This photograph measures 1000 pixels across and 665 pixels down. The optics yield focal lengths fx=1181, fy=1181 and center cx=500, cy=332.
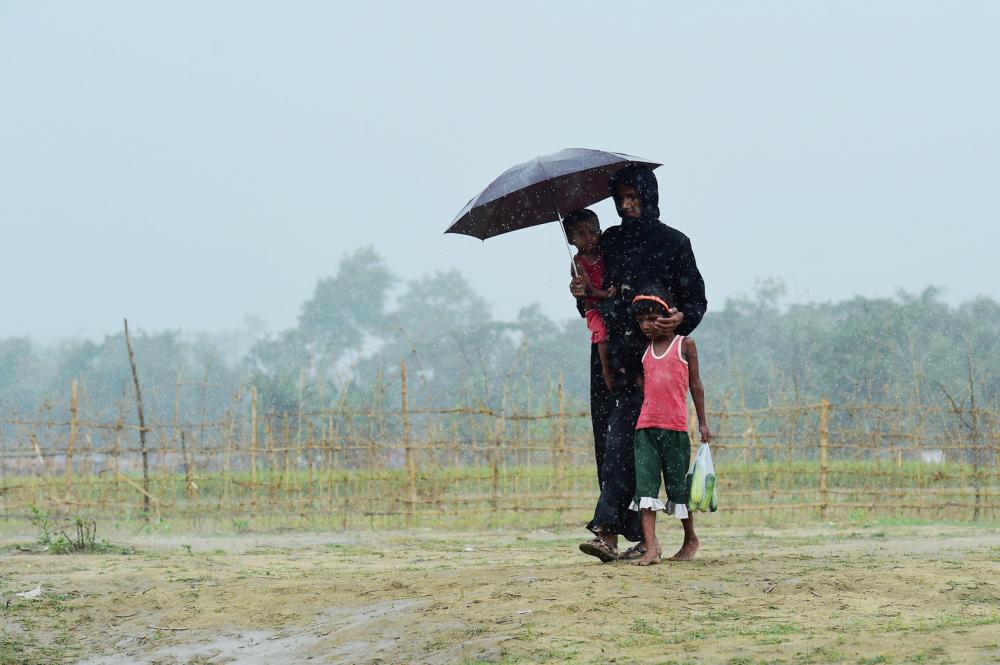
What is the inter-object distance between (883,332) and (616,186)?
26.9 m

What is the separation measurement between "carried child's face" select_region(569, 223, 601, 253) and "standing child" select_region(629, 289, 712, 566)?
447 millimetres

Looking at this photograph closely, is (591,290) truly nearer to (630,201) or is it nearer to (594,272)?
(594,272)

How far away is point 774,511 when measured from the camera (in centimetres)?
1455

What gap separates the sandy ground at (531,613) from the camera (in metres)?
3.85

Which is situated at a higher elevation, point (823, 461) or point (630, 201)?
point (630, 201)

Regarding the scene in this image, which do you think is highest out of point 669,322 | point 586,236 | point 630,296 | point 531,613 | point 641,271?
point 586,236

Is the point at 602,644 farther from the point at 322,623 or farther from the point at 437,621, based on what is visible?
the point at 322,623

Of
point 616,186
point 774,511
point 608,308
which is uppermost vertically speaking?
point 616,186

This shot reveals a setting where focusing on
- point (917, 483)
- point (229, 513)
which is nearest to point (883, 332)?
point (917, 483)

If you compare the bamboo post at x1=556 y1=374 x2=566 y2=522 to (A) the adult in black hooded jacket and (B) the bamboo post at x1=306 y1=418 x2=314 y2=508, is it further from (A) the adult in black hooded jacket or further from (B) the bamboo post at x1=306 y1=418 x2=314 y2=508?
(A) the adult in black hooded jacket

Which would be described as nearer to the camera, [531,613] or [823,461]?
[531,613]

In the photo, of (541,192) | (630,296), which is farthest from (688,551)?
(541,192)

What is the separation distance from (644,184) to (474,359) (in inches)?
1535

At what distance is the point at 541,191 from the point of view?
5.87m
